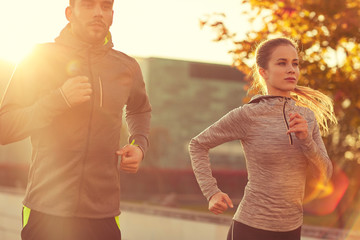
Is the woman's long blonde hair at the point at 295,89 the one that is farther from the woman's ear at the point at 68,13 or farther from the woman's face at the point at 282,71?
the woman's ear at the point at 68,13

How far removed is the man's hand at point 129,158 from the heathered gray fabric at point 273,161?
58 cm

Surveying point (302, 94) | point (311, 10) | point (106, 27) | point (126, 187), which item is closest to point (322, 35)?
point (311, 10)

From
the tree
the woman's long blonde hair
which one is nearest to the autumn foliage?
the tree

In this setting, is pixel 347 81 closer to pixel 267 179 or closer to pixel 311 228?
pixel 311 228

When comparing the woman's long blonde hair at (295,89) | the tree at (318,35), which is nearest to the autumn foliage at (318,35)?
the tree at (318,35)

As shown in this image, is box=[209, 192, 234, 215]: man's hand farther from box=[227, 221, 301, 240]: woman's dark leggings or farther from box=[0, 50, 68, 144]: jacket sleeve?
box=[0, 50, 68, 144]: jacket sleeve

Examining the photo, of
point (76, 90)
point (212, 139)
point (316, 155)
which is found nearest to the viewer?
point (76, 90)

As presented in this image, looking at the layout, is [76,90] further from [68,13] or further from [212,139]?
[212,139]

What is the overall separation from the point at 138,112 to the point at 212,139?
437 mm

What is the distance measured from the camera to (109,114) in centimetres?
326

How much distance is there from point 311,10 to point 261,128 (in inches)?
202

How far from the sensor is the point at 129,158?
3.29 meters

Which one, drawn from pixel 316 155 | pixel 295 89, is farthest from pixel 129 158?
pixel 295 89

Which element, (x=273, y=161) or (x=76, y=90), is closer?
(x=76, y=90)
